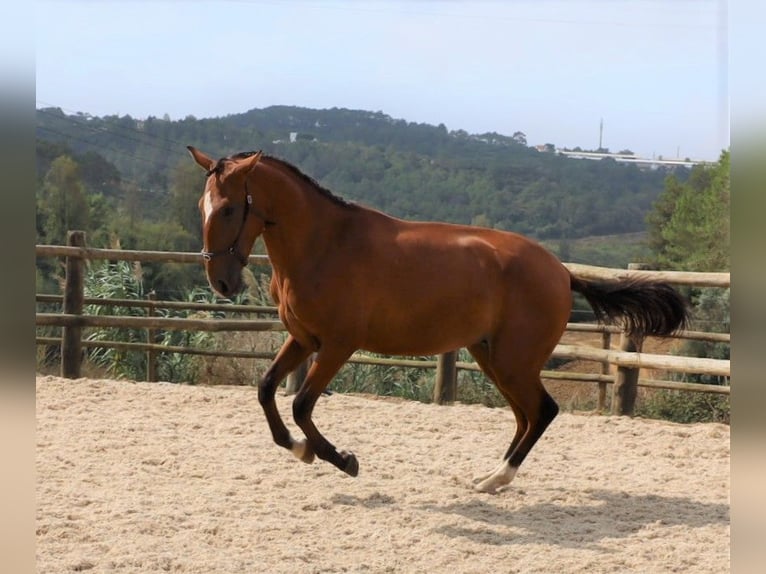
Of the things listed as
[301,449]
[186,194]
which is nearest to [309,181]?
[301,449]

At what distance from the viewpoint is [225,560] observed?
11.8 feet

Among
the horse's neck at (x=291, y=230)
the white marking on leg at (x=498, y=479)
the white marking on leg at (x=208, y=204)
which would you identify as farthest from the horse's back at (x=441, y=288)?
the white marking on leg at (x=208, y=204)

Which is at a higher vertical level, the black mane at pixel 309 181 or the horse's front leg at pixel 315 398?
the black mane at pixel 309 181

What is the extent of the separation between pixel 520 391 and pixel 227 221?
1.71 meters

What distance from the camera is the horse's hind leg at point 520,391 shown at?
15.6ft

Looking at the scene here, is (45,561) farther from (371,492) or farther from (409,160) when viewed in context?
(409,160)

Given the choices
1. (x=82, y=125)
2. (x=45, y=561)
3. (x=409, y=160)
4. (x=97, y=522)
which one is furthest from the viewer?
(x=82, y=125)

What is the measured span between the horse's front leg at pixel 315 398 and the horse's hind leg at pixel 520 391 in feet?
2.54

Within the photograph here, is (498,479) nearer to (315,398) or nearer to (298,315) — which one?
(315,398)

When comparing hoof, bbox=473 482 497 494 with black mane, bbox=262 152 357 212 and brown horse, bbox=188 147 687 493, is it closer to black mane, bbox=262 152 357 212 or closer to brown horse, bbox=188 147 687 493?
brown horse, bbox=188 147 687 493

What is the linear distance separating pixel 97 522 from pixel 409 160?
97.0ft

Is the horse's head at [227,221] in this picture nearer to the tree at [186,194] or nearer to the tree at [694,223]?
the tree at [694,223]

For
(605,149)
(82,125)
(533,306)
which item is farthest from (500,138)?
(533,306)

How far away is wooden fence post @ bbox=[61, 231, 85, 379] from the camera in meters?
7.85
